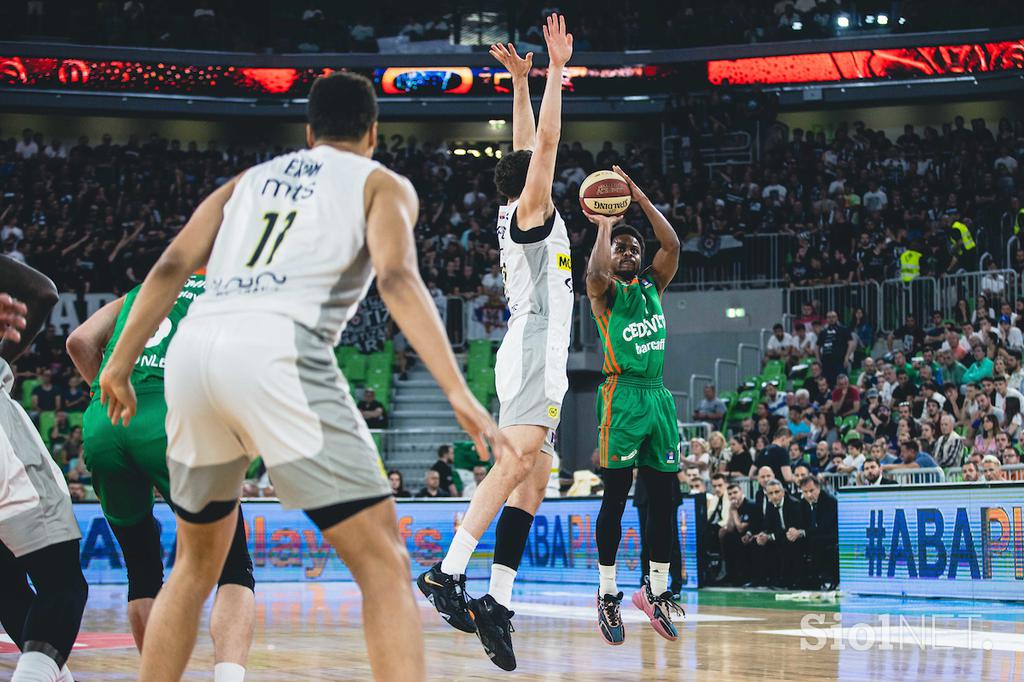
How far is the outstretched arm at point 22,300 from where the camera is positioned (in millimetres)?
4992

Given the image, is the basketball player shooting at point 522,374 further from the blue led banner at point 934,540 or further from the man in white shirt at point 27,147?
the man in white shirt at point 27,147

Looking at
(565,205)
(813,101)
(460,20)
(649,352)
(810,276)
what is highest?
(460,20)

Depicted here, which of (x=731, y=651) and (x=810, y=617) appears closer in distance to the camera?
(x=731, y=651)

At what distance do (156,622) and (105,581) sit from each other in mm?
13339

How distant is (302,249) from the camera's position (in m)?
3.92

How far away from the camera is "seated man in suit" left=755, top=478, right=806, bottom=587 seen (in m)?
14.4

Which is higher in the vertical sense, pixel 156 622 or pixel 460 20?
pixel 460 20

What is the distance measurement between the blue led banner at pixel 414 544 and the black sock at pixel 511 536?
8.20 metres

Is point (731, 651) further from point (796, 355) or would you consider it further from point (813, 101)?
point (813, 101)

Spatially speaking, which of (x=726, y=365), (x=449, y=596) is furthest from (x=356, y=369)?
(x=449, y=596)

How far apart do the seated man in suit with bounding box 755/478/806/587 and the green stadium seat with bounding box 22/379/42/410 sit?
12451 millimetres

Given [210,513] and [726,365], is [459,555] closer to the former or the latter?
[210,513]

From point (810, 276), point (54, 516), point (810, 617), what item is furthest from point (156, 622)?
point (810, 276)

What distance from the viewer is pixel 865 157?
84.0ft
